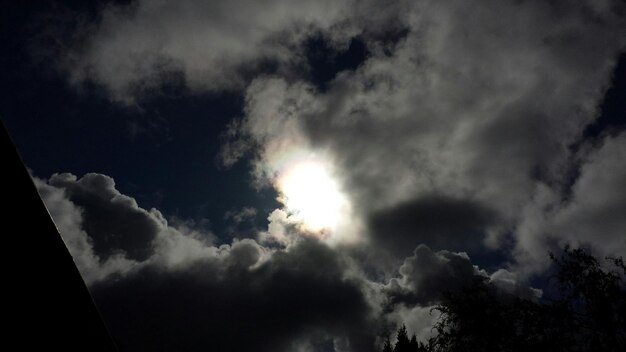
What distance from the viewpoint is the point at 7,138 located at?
4.76m

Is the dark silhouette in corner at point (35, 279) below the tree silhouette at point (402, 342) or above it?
below

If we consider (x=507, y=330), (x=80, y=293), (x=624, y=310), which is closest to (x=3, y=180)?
(x=80, y=293)

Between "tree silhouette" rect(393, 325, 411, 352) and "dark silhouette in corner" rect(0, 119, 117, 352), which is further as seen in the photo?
"tree silhouette" rect(393, 325, 411, 352)

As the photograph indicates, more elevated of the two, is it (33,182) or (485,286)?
(485,286)

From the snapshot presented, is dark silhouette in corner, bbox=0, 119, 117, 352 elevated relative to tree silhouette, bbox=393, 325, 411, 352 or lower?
lower

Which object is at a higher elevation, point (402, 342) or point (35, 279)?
point (402, 342)

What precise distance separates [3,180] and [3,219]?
24.9 inches

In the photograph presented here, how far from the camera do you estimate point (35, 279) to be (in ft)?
19.3

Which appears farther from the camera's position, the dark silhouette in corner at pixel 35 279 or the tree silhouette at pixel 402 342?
the tree silhouette at pixel 402 342

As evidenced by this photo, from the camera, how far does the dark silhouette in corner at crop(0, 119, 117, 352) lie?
5141 millimetres

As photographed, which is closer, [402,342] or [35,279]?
[35,279]

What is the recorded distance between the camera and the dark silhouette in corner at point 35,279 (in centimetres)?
514

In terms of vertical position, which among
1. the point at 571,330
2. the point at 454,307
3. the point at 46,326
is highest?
the point at 454,307

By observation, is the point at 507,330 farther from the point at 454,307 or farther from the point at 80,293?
the point at 80,293
